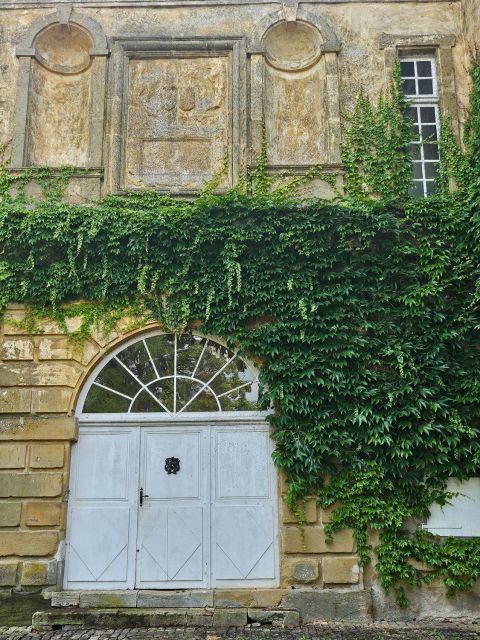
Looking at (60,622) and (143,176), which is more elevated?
(143,176)

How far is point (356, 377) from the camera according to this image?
26.9 ft

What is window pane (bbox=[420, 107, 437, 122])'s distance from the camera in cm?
975

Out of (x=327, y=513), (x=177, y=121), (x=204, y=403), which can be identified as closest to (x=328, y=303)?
(x=204, y=403)

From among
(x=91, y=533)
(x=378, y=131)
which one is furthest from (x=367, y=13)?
(x=91, y=533)

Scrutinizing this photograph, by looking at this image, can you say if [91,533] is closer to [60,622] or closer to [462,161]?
[60,622]

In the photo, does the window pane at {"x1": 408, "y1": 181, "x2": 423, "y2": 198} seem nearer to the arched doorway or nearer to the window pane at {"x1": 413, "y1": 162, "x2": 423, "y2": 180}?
the window pane at {"x1": 413, "y1": 162, "x2": 423, "y2": 180}

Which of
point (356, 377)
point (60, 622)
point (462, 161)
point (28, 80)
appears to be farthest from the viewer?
point (28, 80)

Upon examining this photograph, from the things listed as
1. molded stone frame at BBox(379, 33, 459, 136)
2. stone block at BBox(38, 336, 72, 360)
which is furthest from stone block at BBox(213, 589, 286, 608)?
molded stone frame at BBox(379, 33, 459, 136)

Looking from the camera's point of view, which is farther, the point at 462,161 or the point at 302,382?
the point at 462,161

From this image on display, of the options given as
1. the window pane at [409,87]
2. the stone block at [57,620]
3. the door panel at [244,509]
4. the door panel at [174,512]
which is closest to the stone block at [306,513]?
the door panel at [244,509]

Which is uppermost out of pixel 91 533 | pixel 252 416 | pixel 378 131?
pixel 378 131

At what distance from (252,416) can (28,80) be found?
5891 millimetres

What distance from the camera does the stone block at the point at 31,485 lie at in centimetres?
811

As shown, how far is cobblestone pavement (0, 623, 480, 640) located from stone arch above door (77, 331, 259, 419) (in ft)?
8.24
